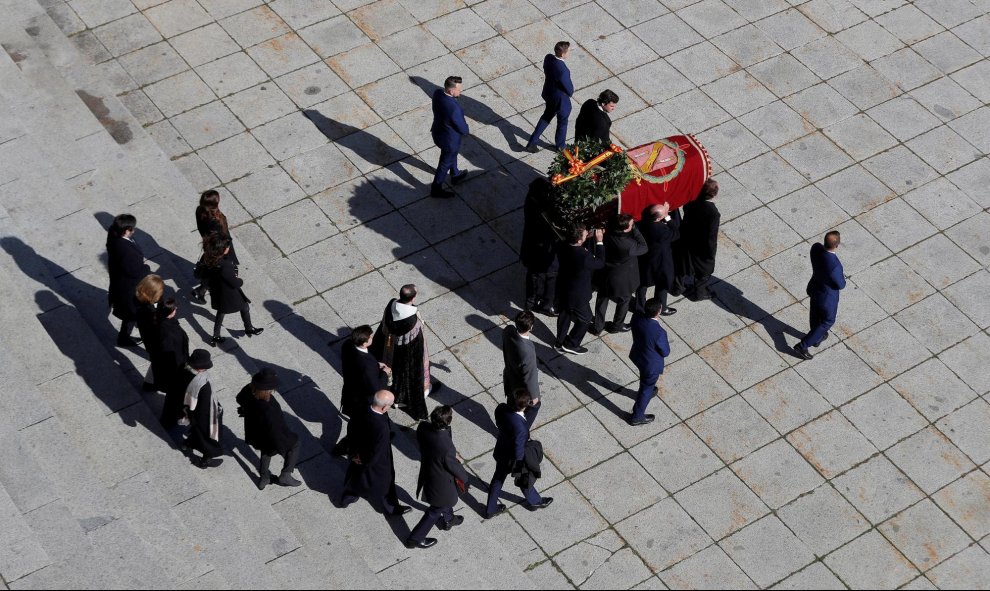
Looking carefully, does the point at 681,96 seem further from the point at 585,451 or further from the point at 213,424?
the point at 213,424

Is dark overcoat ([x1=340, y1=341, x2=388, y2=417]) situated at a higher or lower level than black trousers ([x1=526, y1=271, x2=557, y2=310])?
higher

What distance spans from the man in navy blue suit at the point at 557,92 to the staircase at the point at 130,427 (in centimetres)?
395

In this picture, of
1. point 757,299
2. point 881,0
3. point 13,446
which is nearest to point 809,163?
point 757,299

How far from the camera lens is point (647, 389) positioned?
40.0 ft

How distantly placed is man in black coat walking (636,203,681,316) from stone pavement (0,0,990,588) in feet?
2.16

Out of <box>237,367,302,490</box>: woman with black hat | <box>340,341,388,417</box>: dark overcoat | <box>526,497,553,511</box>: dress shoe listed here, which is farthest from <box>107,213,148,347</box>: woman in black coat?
<box>526,497,553,511</box>: dress shoe

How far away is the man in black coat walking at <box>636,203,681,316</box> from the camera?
1290cm

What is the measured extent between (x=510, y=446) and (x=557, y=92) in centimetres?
573

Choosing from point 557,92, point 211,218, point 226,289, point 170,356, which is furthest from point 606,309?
point 170,356

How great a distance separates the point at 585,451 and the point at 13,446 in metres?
5.51

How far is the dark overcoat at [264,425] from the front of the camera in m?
10.8

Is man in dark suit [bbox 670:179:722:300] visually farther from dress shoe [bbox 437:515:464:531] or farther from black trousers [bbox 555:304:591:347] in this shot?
dress shoe [bbox 437:515:464:531]

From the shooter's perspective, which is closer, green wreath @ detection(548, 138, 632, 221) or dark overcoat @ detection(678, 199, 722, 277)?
green wreath @ detection(548, 138, 632, 221)

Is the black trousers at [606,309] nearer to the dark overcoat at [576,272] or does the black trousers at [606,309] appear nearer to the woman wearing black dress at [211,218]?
the dark overcoat at [576,272]
